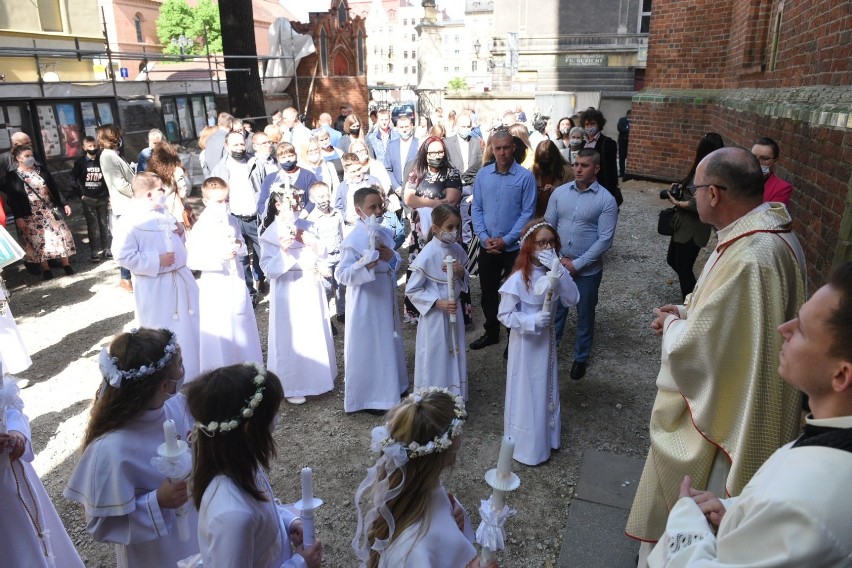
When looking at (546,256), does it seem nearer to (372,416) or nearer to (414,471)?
(372,416)

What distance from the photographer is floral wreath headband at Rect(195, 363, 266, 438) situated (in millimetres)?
2096

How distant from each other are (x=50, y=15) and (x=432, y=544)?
28596 millimetres

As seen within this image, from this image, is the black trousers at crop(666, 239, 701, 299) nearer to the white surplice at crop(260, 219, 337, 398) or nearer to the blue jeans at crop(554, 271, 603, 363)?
the blue jeans at crop(554, 271, 603, 363)

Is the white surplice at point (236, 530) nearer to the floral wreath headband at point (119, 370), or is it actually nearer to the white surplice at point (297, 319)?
the floral wreath headband at point (119, 370)

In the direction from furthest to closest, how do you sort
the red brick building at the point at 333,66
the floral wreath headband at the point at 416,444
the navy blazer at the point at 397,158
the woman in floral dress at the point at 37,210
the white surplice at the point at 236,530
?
1. the red brick building at the point at 333,66
2. the navy blazer at the point at 397,158
3. the woman in floral dress at the point at 37,210
4. the floral wreath headband at the point at 416,444
5. the white surplice at the point at 236,530

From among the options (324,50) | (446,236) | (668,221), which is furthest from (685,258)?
(324,50)

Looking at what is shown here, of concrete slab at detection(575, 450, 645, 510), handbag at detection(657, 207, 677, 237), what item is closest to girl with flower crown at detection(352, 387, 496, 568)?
concrete slab at detection(575, 450, 645, 510)

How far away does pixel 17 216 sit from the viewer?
27.5 feet

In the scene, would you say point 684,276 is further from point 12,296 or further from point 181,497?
point 12,296

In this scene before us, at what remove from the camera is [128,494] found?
240 centimetres

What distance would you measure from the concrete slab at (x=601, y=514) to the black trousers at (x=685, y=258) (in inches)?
105

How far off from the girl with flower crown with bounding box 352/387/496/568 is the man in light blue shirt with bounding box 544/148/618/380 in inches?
133

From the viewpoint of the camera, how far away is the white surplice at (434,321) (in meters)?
4.76

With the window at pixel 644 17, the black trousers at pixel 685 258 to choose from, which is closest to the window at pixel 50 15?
the window at pixel 644 17
